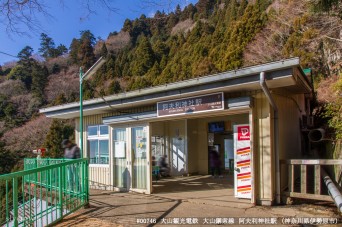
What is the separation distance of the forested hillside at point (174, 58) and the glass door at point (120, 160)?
13.2 ft

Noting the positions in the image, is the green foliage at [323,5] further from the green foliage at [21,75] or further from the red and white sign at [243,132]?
the green foliage at [21,75]

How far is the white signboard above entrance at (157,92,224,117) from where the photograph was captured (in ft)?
27.2

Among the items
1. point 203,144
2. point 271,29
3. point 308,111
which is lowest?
point 203,144

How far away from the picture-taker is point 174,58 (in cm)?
3422

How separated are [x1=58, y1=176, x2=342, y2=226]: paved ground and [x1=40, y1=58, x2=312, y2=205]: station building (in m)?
0.60

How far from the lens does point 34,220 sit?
20.9ft

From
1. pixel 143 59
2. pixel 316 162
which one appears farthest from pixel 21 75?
pixel 316 162

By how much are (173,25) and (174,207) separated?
3573 centimetres

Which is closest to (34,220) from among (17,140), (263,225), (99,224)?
(99,224)

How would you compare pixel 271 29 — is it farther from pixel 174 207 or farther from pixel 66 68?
pixel 66 68

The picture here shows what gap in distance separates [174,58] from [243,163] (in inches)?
1057

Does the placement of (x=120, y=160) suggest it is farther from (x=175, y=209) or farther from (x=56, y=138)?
(x=56, y=138)

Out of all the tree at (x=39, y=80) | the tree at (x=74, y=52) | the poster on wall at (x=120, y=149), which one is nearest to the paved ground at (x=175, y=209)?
the poster on wall at (x=120, y=149)

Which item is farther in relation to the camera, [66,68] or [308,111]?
[66,68]
